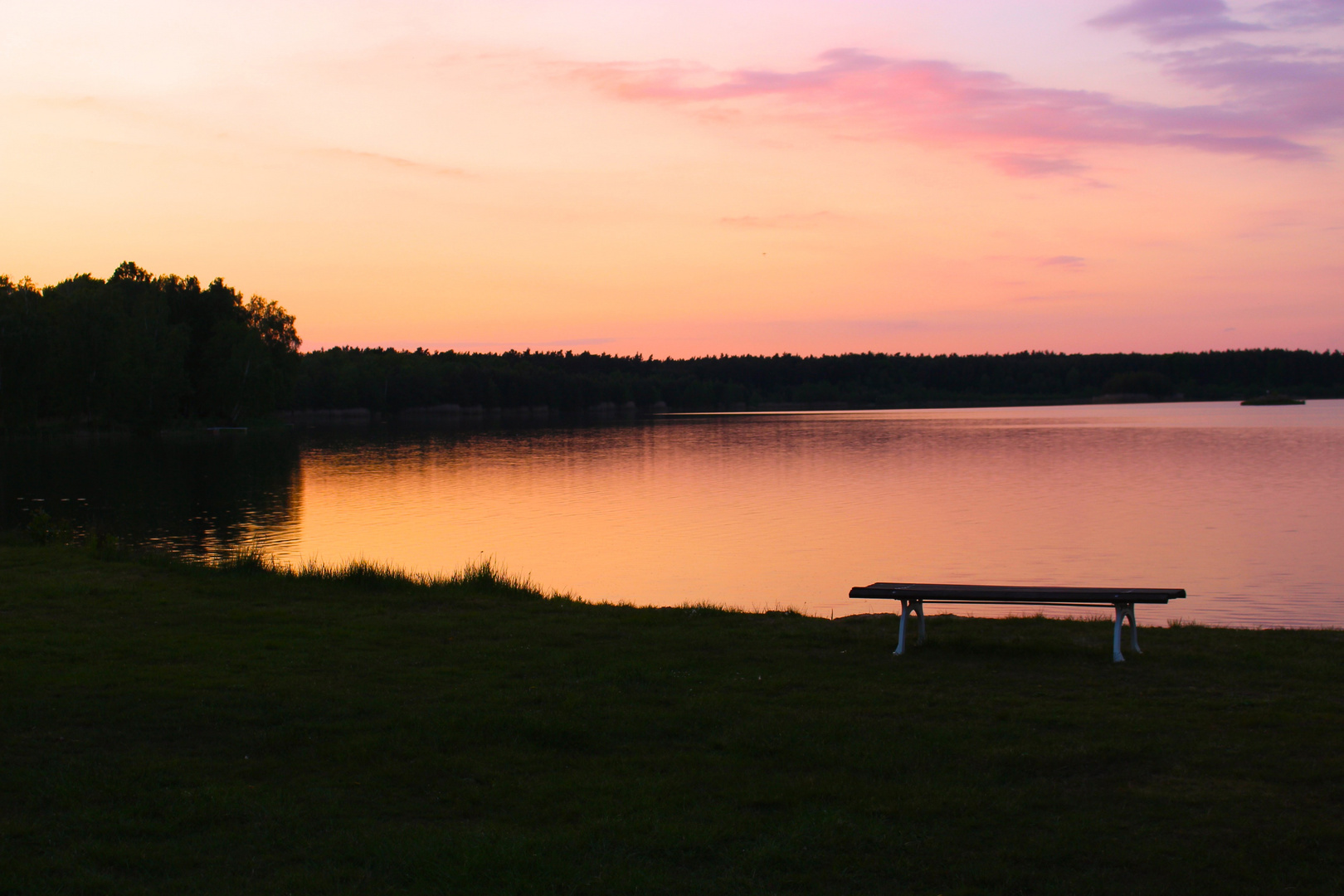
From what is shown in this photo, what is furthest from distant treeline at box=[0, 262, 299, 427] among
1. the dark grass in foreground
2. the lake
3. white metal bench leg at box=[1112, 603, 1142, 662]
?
white metal bench leg at box=[1112, 603, 1142, 662]

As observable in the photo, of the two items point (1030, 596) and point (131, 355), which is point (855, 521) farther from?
point (131, 355)

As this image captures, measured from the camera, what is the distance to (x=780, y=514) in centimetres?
2922

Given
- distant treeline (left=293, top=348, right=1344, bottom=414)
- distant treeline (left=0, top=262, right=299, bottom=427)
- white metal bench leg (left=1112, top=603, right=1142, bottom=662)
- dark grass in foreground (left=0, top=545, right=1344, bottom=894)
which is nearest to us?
dark grass in foreground (left=0, top=545, right=1344, bottom=894)

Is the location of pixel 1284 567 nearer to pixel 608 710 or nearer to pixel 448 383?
pixel 608 710

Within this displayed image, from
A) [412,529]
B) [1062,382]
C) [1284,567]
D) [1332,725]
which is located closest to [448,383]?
→ [1062,382]

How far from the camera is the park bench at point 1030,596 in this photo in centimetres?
878

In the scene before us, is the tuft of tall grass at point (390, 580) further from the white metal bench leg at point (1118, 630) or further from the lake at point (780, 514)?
the white metal bench leg at point (1118, 630)

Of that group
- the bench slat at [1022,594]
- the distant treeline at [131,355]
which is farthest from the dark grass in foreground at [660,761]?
the distant treeline at [131,355]

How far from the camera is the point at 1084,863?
15.4ft

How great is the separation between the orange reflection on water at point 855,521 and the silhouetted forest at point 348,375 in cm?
3341

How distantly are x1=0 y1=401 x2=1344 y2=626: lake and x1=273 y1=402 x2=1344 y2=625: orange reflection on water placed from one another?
0.12m

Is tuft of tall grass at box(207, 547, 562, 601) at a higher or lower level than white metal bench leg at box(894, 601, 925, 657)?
lower

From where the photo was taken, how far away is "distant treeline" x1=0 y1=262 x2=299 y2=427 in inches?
2931

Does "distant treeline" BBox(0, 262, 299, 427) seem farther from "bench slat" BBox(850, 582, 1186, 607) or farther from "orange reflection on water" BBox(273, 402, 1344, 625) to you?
"bench slat" BBox(850, 582, 1186, 607)
